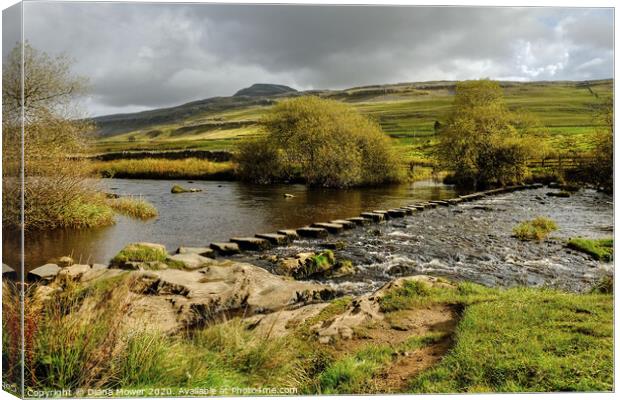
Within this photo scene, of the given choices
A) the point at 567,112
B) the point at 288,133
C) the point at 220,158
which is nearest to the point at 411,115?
the point at 567,112

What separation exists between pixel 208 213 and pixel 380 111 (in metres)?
3.71

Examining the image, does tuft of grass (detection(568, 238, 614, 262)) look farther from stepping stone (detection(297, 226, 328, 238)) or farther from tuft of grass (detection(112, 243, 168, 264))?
tuft of grass (detection(112, 243, 168, 264))

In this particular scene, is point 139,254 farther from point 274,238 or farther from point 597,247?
point 597,247

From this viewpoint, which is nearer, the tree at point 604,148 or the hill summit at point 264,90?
the tree at point 604,148

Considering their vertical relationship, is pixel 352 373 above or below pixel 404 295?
below

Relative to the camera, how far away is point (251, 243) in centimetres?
834

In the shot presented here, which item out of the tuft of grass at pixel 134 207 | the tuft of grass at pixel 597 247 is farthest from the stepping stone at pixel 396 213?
the tuft of grass at pixel 134 207

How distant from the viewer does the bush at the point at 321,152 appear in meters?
11.3

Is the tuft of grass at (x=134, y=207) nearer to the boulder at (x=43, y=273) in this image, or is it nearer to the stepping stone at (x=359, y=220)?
the boulder at (x=43, y=273)

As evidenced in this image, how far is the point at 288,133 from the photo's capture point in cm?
1338

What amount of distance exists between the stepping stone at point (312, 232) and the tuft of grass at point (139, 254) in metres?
3.49

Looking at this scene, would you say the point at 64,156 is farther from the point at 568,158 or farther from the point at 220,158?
the point at 568,158

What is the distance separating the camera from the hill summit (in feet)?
21.2

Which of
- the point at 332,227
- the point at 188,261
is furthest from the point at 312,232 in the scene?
the point at 188,261
